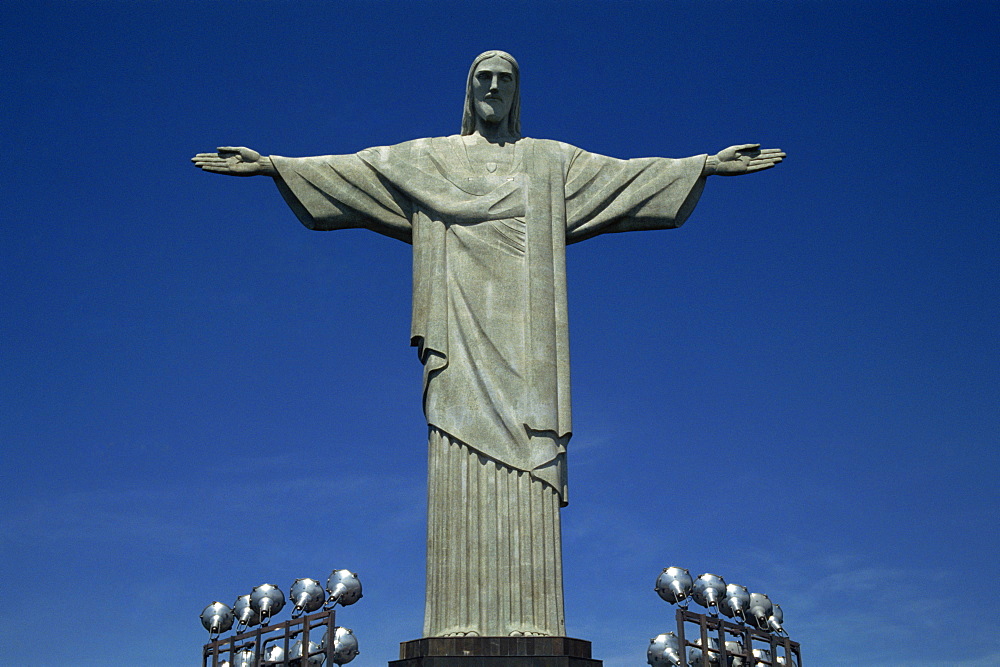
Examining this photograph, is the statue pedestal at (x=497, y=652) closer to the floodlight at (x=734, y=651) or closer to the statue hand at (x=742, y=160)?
the statue hand at (x=742, y=160)

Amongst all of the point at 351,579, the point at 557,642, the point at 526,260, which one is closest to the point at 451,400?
the point at 526,260

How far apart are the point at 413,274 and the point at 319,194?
1.69 m

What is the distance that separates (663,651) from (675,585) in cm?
172

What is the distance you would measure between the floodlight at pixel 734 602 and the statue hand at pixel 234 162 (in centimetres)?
980

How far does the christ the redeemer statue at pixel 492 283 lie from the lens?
12711 mm

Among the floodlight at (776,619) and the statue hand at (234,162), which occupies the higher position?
the statue hand at (234,162)

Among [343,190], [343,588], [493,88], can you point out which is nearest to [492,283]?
[343,190]

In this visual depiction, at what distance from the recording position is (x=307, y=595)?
17.6 metres

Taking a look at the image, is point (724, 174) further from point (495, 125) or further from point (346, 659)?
point (346, 659)

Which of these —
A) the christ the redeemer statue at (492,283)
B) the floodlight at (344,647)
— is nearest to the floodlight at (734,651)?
the floodlight at (344,647)

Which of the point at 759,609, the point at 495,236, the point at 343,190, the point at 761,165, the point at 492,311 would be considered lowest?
the point at 759,609

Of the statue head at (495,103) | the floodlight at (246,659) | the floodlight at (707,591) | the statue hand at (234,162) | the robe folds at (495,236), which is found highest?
the statue head at (495,103)

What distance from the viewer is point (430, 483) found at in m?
13.2

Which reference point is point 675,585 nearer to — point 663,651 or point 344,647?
point 663,651
